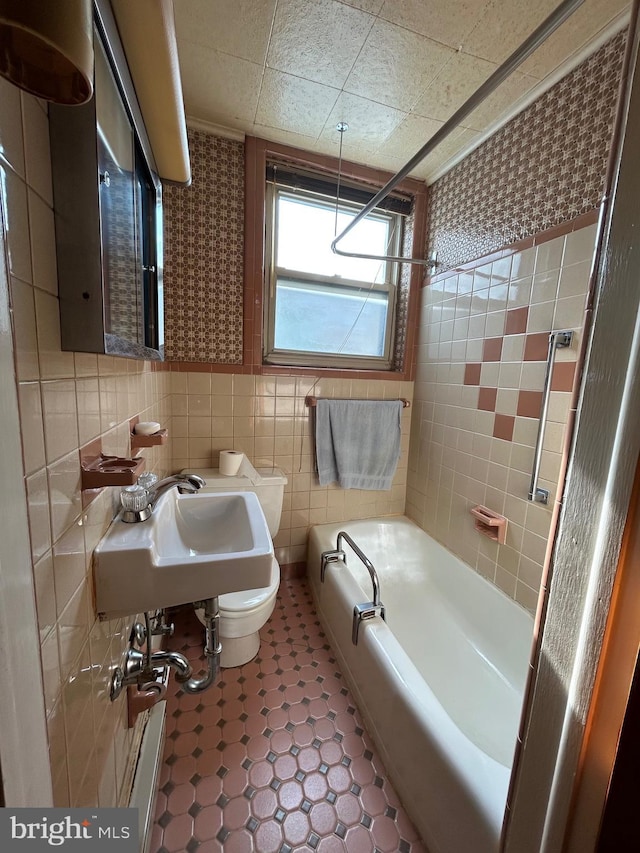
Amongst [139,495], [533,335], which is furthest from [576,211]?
[139,495]

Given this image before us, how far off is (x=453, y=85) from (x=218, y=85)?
99 cm

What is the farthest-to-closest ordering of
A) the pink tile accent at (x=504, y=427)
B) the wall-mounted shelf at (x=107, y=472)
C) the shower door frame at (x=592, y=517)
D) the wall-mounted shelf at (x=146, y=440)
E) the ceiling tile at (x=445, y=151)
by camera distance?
1. the ceiling tile at (x=445, y=151)
2. the pink tile accent at (x=504, y=427)
3. the wall-mounted shelf at (x=146, y=440)
4. the wall-mounted shelf at (x=107, y=472)
5. the shower door frame at (x=592, y=517)

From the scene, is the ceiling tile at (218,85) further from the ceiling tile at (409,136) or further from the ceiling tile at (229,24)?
the ceiling tile at (409,136)

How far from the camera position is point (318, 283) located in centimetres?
205

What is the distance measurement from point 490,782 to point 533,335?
4.81ft

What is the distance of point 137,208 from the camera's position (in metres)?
0.94

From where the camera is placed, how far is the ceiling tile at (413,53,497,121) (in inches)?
49.8

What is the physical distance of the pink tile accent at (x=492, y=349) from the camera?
61.1 inches

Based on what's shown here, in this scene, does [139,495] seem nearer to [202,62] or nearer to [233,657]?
[233,657]

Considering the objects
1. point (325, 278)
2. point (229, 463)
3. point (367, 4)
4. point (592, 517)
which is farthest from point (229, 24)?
point (592, 517)

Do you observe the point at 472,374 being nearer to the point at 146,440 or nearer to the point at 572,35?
the point at 572,35

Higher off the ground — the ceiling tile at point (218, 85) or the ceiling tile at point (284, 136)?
the ceiling tile at point (284, 136)

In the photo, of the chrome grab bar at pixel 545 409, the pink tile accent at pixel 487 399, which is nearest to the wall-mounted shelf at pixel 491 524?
the chrome grab bar at pixel 545 409

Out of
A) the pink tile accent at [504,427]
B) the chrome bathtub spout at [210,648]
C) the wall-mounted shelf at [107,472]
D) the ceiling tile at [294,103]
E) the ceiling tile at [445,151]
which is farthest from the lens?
the ceiling tile at [445,151]
